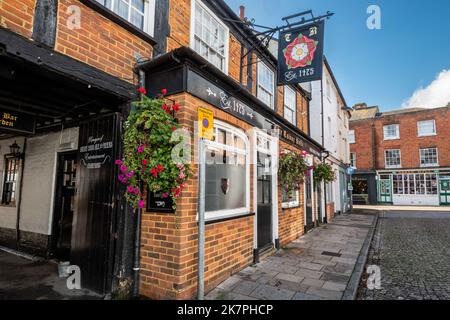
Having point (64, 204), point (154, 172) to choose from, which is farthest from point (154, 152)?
point (64, 204)

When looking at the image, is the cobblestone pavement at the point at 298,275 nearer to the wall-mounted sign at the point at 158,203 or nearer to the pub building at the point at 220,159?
the pub building at the point at 220,159

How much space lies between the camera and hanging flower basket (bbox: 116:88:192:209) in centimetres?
356

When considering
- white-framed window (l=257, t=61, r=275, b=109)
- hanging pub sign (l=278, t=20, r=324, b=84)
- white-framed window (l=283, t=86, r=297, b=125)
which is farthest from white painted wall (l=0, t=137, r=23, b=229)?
white-framed window (l=283, t=86, r=297, b=125)

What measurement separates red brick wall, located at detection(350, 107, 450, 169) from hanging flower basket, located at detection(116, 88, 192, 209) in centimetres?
2747

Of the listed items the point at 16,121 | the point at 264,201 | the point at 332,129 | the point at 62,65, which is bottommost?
the point at 264,201

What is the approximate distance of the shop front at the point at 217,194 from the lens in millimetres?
3746

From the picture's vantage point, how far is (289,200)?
8.23 m

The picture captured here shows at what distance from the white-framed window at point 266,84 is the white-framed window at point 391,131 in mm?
22997

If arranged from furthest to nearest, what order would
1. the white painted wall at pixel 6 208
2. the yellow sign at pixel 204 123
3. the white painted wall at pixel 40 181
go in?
the white painted wall at pixel 6 208 < the white painted wall at pixel 40 181 < the yellow sign at pixel 204 123

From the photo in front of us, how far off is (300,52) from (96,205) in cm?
571

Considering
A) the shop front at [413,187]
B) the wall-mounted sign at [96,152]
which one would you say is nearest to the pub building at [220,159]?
the wall-mounted sign at [96,152]

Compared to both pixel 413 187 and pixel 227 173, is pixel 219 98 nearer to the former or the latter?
pixel 227 173

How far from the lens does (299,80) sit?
21.8 feet
